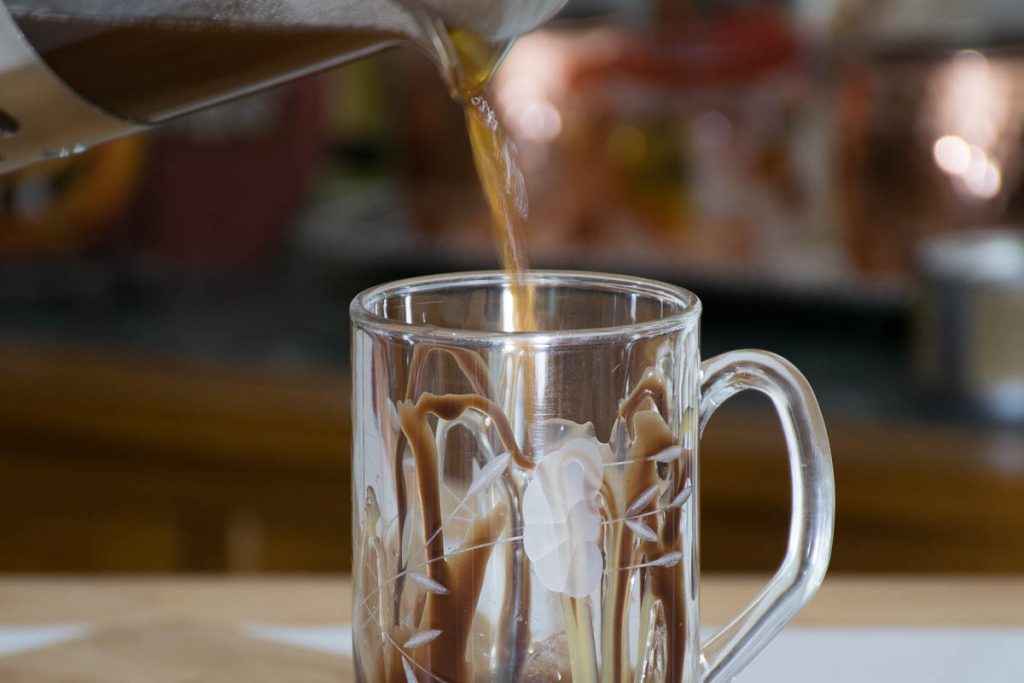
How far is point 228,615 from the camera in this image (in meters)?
0.51

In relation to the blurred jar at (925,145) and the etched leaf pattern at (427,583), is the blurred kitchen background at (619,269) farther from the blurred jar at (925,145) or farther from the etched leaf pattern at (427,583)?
the etched leaf pattern at (427,583)

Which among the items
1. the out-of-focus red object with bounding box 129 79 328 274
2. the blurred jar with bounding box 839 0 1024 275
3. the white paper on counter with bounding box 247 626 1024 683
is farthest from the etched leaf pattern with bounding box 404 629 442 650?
the out-of-focus red object with bounding box 129 79 328 274

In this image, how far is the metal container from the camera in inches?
37.7

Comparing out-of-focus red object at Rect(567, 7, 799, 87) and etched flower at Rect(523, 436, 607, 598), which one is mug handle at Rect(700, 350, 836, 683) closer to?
etched flower at Rect(523, 436, 607, 598)

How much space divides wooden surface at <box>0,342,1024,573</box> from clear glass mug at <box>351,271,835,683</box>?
605 mm

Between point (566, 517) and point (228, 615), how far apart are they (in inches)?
8.4

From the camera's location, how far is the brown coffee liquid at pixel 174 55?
37cm

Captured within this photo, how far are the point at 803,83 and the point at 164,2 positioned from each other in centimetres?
85

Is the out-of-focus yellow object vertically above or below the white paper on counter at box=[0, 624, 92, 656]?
above

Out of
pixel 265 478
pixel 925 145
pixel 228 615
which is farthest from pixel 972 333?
pixel 228 615

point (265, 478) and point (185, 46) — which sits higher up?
point (185, 46)

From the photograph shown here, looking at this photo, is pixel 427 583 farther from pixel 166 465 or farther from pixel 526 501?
pixel 166 465

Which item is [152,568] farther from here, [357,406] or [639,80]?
[357,406]

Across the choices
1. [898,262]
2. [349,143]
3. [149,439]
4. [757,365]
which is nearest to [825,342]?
[898,262]
